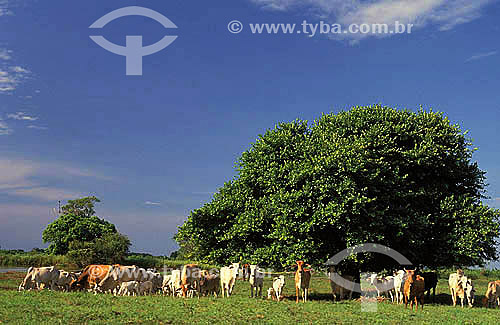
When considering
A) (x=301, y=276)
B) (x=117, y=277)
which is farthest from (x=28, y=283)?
(x=301, y=276)

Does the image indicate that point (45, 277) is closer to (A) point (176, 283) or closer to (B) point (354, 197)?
A: (A) point (176, 283)

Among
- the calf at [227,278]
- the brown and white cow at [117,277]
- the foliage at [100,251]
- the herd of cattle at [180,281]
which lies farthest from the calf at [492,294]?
the foliage at [100,251]

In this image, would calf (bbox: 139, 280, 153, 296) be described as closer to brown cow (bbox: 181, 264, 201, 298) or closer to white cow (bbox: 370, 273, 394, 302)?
brown cow (bbox: 181, 264, 201, 298)

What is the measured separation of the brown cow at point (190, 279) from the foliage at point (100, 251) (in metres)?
41.5

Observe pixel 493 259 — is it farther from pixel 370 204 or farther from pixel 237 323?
pixel 237 323

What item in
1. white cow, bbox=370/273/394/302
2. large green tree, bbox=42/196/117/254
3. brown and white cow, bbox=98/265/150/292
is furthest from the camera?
large green tree, bbox=42/196/117/254

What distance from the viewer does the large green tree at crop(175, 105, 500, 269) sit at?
91.9 ft

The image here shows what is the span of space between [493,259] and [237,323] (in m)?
23.3

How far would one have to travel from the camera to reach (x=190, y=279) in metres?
26.9

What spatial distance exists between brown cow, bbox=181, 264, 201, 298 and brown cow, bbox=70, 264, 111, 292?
4561 millimetres

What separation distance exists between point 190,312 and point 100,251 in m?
51.2

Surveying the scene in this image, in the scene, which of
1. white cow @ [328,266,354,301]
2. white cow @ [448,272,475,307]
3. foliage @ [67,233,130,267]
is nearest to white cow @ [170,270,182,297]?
white cow @ [328,266,354,301]

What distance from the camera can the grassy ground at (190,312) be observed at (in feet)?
55.5

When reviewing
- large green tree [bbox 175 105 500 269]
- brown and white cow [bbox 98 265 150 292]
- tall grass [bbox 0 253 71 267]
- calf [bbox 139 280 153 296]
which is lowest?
tall grass [bbox 0 253 71 267]
